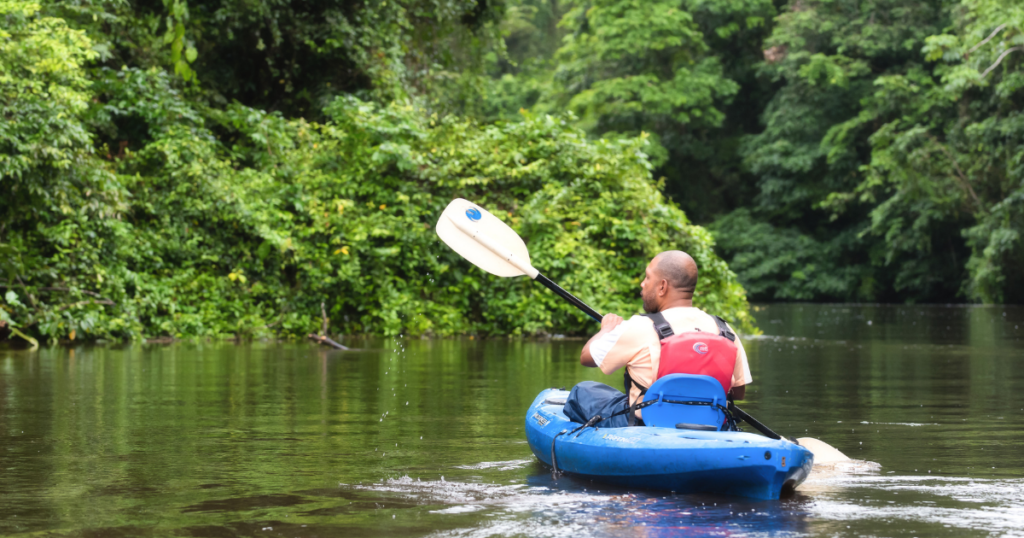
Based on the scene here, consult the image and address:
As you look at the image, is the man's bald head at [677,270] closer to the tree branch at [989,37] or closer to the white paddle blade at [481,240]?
the white paddle blade at [481,240]

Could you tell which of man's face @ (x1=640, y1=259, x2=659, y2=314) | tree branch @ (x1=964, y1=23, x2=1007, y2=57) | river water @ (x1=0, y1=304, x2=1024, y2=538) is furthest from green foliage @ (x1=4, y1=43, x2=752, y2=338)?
tree branch @ (x1=964, y1=23, x2=1007, y2=57)

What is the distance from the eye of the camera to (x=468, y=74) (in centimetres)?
2300

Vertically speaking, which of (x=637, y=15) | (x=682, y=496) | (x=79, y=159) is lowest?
(x=682, y=496)

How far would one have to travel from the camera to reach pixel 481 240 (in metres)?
6.41

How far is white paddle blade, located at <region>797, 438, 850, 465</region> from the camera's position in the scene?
5.10 m

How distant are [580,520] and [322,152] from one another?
1288cm

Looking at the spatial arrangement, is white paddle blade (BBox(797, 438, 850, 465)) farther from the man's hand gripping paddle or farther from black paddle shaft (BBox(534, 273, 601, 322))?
the man's hand gripping paddle

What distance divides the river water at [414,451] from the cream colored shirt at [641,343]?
500mm

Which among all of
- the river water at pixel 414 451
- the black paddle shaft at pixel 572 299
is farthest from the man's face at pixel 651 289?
the black paddle shaft at pixel 572 299

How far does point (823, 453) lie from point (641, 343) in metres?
1.17

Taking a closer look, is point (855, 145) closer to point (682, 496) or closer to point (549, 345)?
point (549, 345)

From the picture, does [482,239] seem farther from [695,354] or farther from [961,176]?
[961,176]

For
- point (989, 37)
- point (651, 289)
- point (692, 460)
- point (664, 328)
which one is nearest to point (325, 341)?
point (651, 289)

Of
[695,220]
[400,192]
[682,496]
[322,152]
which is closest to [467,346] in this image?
[400,192]
